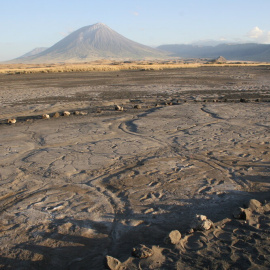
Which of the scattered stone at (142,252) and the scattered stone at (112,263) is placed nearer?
the scattered stone at (112,263)

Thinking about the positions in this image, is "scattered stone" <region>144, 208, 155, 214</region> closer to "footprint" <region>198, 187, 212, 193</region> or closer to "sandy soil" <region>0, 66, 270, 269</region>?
"sandy soil" <region>0, 66, 270, 269</region>

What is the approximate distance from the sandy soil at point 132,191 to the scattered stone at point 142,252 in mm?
54

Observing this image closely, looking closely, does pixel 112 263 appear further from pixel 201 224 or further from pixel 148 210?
pixel 148 210

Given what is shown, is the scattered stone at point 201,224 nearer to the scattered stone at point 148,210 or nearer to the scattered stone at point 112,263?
the scattered stone at point 148,210

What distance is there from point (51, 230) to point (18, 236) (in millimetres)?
326

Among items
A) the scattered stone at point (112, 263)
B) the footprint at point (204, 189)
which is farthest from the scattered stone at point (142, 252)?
the footprint at point (204, 189)

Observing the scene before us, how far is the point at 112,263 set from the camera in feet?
9.64

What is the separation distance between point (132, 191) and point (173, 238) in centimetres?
142

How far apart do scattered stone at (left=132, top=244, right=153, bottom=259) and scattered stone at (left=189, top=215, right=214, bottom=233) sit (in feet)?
1.84

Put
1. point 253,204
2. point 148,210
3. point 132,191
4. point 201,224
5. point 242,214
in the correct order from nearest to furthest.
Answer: point 201,224
point 242,214
point 253,204
point 148,210
point 132,191

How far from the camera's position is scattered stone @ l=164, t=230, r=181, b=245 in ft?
10.8

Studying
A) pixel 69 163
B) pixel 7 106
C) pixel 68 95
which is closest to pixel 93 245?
pixel 69 163

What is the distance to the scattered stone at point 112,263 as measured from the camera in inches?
115

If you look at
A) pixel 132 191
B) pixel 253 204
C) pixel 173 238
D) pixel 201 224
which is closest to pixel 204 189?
pixel 253 204
